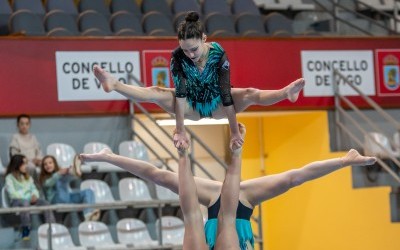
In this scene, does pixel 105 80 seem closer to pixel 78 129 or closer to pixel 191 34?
pixel 191 34

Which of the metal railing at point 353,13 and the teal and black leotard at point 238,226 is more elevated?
the metal railing at point 353,13

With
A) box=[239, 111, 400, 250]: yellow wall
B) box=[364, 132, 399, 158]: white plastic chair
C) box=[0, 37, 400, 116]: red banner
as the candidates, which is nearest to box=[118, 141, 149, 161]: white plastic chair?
box=[0, 37, 400, 116]: red banner

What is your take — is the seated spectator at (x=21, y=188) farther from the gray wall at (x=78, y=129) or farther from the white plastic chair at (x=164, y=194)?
the white plastic chair at (x=164, y=194)

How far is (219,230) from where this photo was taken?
630cm

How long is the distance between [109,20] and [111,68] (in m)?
0.84

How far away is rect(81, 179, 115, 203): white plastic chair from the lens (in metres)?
10.5

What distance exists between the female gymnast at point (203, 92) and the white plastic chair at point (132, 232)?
13.6 feet

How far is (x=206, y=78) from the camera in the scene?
6266mm

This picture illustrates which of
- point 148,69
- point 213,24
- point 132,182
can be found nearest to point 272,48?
point 213,24

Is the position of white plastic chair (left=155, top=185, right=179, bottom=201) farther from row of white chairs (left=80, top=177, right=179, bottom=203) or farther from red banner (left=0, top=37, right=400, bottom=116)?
red banner (left=0, top=37, right=400, bottom=116)

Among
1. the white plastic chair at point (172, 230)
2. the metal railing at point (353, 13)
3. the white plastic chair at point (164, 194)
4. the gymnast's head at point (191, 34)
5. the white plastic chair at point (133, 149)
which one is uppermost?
the metal railing at point (353, 13)

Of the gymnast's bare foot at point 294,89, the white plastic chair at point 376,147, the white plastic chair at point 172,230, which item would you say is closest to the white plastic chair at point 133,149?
the white plastic chair at point 172,230

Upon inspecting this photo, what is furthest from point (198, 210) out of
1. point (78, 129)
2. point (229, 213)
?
point (78, 129)

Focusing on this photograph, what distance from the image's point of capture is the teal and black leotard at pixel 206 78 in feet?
20.5
